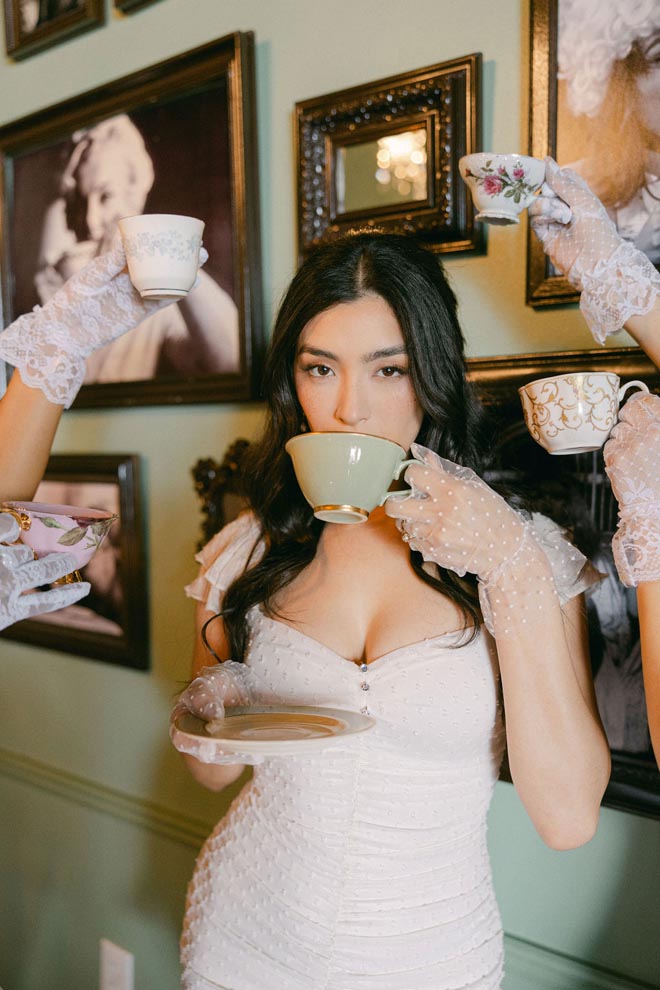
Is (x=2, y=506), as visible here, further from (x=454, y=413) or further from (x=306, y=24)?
(x=306, y=24)

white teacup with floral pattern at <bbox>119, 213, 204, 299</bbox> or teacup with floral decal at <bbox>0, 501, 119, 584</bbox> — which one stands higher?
white teacup with floral pattern at <bbox>119, 213, 204, 299</bbox>

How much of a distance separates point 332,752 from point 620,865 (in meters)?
0.58

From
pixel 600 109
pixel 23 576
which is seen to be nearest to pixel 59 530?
pixel 23 576

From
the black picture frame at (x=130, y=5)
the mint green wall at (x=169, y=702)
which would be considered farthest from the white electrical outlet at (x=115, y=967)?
the black picture frame at (x=130, y=5)

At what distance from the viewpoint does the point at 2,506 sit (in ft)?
3.70

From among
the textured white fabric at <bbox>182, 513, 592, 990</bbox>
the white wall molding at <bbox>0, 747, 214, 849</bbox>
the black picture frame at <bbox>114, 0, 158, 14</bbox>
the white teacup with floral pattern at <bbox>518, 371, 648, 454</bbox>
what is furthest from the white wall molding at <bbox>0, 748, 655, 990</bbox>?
the black picture frame at <bbox>114, 0, 158, 14</bbox>

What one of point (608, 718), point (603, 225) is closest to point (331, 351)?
point (603, 225)

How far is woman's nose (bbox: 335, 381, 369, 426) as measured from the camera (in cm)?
128

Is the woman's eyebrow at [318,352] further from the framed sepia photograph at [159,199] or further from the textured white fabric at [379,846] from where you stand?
the framed sepia photograph at [159,199]

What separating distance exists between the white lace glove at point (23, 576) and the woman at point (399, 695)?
0.30 m

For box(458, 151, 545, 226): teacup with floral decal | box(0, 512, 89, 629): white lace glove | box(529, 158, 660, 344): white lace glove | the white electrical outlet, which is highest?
box(458, 151, 545, 226): teacup with floral decal

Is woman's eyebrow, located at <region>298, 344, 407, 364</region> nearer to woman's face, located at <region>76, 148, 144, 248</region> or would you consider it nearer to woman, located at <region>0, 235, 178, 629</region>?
woman, located at <region>0, 235, 178, 629</region>

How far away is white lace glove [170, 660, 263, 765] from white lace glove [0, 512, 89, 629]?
0.26 meters

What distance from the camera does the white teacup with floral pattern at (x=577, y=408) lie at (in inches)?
44.4
